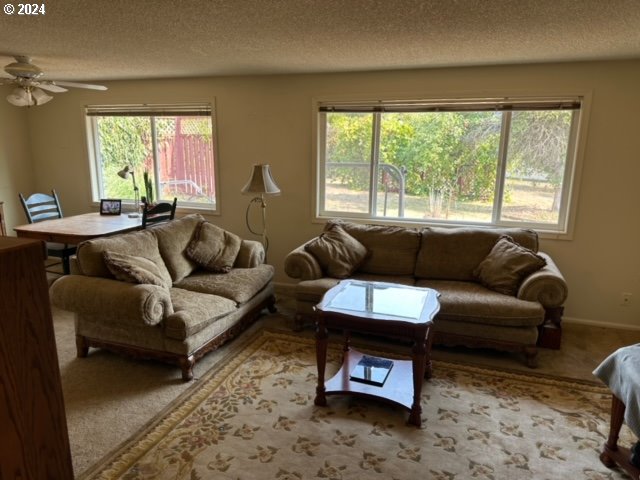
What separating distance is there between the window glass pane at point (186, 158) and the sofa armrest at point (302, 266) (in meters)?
1.74

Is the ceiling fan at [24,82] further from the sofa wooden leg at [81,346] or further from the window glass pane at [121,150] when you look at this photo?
the sofa wooden leg at [81,346]

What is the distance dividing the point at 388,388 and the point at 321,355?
1.50 ft

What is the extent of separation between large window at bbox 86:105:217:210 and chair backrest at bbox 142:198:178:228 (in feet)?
1.90

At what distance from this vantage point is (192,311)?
2.75 m

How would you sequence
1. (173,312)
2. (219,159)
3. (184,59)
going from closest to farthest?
(173,312)
(184,59)
(219,159)

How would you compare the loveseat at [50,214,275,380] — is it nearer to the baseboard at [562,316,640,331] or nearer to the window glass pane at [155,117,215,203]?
the window glass pane at [155,117,215,203]

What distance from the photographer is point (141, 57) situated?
3420 millimetres

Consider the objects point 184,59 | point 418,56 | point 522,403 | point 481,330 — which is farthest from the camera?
point 184,59

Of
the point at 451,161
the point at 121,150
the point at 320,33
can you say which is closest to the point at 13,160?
the point at 121,150

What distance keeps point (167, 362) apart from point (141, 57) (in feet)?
8.04

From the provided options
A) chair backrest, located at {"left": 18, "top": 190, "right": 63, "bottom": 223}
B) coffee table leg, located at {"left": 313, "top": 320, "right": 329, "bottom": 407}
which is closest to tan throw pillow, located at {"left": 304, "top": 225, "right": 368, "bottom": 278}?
coffee table leg, located at {"left": 313, "top": 320, "right": 329, "bottom": 407}

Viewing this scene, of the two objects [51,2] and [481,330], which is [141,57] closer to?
[51,2]

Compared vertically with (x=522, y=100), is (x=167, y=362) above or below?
below

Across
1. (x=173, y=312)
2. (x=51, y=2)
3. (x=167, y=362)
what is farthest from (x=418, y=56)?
(x=167, y=362)
